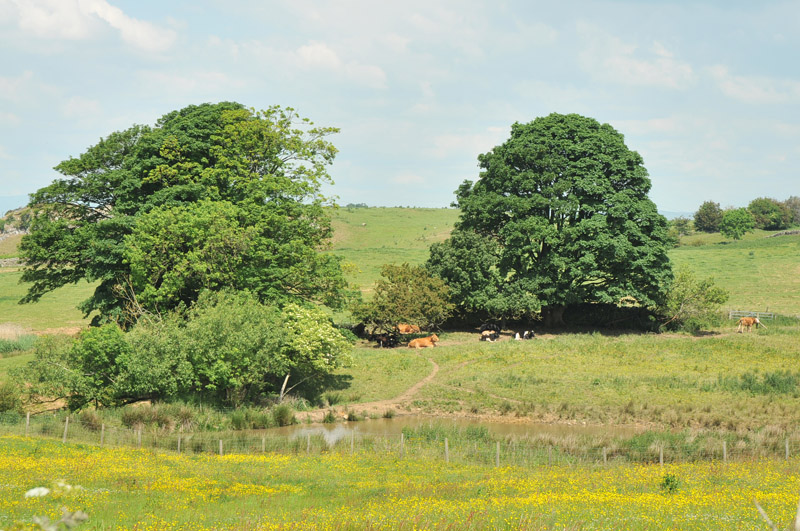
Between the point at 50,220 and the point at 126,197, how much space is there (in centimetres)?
513

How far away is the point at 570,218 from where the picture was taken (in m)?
52.7

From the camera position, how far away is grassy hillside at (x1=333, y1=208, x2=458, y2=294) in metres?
96.4

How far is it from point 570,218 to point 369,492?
38.3 metres

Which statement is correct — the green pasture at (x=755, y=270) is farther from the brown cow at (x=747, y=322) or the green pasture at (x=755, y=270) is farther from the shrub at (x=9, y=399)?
the shrub at (x=9, y=399)

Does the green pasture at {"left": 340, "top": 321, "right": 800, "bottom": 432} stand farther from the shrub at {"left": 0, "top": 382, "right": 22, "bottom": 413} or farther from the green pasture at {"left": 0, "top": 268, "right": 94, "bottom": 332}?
the green pasture at {"left": 0, "top": 268, "right": 94, "bottom": 332}

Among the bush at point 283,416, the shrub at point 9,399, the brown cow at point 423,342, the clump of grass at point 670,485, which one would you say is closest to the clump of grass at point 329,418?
the bush at point 283,416

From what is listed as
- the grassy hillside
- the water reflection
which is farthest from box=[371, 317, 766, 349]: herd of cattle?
the grassy hillside

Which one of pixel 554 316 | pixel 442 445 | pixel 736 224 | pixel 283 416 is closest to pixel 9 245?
pixel 554 316

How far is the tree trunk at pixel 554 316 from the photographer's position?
56.2 metres

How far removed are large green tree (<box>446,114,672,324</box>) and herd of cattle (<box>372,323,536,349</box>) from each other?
2.30 m

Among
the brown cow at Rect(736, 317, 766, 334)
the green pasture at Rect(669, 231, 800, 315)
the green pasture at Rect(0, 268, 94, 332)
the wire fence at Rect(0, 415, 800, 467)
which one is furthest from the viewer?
the green pasture at Rect(669, 231, 800, 315)

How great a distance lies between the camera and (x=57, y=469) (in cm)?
2012

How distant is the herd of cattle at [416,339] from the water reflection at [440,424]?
1437cm

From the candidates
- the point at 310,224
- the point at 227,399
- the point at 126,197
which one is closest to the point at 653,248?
the point at 310,224
